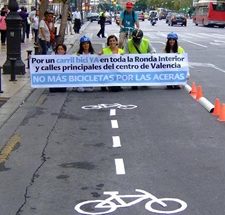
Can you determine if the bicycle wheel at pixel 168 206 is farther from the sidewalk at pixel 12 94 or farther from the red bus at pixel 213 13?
the red bus at pixel 213 13

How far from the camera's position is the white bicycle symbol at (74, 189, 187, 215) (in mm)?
5758

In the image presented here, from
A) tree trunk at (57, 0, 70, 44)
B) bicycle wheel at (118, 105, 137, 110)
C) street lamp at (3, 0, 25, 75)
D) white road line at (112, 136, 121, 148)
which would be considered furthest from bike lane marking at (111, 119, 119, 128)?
tree trunk at (57, 0, 70, 44)

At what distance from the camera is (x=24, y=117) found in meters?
10.9

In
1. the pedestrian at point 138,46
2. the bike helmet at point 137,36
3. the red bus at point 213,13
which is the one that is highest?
A: the bike helmet at point 137,36

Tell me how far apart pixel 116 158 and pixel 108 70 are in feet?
21.7

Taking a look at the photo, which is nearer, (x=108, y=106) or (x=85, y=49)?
(x=108, y=106)

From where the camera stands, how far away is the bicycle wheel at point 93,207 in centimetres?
575

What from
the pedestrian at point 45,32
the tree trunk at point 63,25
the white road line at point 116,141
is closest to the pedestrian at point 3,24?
the tree trunk at point 63,25

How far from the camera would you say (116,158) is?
25.7 ft

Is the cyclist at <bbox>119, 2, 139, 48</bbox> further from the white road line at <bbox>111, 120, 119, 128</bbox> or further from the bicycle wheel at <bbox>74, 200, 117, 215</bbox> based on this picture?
the bicycle wheel at <bbox>74, 200, 117, 215</bbox>

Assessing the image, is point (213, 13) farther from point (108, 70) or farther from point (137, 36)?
point (108, 70)

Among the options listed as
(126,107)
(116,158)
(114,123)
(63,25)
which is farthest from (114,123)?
(63,25)

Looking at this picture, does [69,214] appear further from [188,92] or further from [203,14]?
[203,14]

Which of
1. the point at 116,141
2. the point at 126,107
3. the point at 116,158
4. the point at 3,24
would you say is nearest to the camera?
the point at 116,158
